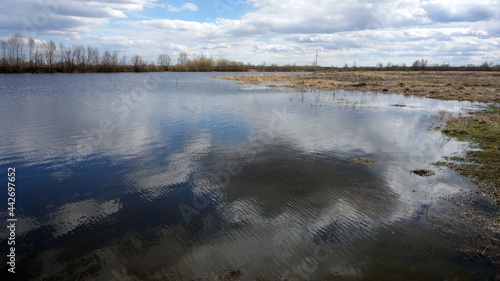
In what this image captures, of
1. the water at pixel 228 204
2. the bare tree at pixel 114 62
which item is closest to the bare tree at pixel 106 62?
the bare tree at pixel 114 62

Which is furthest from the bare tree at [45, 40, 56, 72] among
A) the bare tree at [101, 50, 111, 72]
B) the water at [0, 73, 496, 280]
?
the water at [0, 73, 496, 280]

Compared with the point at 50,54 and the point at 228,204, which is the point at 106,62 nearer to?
the point at 50,54

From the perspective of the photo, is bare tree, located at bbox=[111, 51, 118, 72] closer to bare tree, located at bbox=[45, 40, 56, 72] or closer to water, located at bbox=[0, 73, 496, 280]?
bare tree, located at bbox=[45, 40, 56, 72]

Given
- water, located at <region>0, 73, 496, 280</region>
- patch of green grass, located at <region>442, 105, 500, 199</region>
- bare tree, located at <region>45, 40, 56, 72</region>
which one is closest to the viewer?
water, located at <region>0, 73, 496, 280</region>

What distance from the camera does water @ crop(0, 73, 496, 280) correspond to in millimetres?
5613

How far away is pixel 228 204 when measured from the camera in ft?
26.3

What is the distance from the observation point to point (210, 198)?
837 centimetres

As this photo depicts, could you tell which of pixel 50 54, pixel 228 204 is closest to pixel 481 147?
pixel 228 204

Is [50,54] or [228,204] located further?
[50,54]

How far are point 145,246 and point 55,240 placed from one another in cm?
205

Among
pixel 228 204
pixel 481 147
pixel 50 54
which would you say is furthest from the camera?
pixel 50 54

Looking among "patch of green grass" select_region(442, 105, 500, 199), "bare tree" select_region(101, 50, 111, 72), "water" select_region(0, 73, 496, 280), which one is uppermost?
"bare tree" select_region(101, 50, 111, 72)

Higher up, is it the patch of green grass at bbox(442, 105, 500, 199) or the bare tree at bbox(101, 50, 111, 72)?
the bare tree at bbox(101, 50, 111, 72)

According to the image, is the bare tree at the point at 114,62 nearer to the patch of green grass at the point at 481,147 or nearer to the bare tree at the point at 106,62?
the bare tree at the point at 106,62
